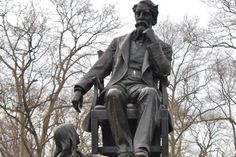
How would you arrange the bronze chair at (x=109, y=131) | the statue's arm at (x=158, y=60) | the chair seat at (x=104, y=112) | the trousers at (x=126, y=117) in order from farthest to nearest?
1. the statue's arm at (x=158, y=60)
2. the chair seat at (x=104, y=112)
3. the bronze chair at (x=109, y=131)
4. the trousers at (x=126, y=117)

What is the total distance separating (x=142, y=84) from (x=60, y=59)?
13797 millimetres

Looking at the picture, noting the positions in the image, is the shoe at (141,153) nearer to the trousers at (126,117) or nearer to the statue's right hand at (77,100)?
the trousers at (126,117)

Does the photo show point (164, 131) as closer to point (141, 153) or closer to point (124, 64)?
point (141, 153)

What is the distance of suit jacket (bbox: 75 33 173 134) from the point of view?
6.40 meters

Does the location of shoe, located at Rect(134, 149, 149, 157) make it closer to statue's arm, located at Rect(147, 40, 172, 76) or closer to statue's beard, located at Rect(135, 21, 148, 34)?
statue's arm, located at Rect(147, 40, 172, 76)

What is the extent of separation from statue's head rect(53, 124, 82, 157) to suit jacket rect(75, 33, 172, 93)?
3.12 feet

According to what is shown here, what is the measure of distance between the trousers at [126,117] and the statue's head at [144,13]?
935 mm

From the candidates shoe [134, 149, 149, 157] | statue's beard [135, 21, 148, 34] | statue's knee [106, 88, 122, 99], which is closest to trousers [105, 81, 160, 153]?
statue's knee [106, 88, 122, 99]

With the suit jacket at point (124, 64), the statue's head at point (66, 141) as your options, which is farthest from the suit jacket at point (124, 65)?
the statue's head at point (66, 141)

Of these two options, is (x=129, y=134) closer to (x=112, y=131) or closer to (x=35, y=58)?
(x=112, y=131)

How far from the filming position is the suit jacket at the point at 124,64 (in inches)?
253

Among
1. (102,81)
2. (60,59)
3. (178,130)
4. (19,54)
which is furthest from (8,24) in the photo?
(102,81)

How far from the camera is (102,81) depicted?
6625 mm

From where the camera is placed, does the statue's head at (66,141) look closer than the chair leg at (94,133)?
Yes
